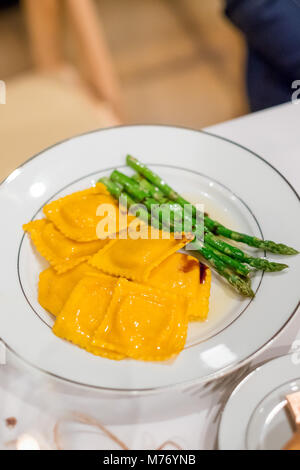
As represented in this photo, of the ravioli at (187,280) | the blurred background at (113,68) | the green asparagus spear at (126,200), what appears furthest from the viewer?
the blurred background at (113,68)

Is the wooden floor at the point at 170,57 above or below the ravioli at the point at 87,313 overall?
above

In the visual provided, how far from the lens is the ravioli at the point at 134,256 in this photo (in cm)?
136

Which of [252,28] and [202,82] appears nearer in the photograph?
[252,28]

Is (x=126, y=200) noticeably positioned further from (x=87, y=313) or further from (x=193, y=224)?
(x=87, y=313)

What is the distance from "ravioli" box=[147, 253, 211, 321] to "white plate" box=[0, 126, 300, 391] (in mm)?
41

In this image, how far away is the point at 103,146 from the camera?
67.4 inches

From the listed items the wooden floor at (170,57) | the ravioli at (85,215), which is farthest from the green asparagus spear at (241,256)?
the wooden floor at (170,57)

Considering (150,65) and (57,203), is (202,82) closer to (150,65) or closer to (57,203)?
(150,65)

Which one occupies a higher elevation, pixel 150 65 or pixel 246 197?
pixel 150 65

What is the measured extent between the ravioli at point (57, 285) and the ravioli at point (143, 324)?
5.1 inches

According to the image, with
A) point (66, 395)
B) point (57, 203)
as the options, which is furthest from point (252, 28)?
point (66, 395)

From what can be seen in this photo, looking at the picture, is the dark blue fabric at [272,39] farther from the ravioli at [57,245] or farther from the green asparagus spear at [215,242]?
the ravioli at [57,245]
